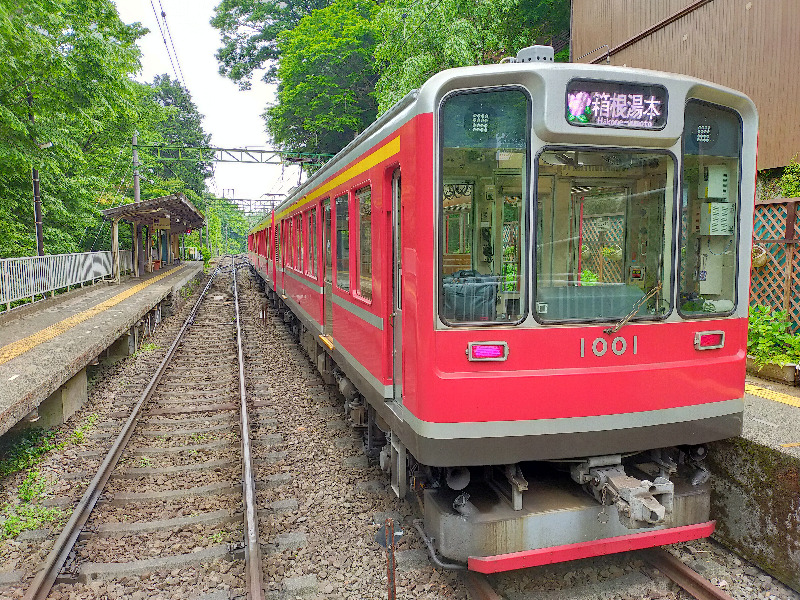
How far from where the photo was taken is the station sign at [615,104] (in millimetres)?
3213

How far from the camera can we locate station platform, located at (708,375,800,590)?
12.5 ft

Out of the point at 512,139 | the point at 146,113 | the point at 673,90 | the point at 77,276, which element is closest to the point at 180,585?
the point at 512,139

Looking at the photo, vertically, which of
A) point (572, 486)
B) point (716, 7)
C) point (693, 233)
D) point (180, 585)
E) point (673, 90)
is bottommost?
point (180, 585)

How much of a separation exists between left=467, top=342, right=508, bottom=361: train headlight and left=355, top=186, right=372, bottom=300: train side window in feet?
5.05

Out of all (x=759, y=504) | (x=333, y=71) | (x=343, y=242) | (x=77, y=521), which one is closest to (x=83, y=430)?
(x=77, y=521)

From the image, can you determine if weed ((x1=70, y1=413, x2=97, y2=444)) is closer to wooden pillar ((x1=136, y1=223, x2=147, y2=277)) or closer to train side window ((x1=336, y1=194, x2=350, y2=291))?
train side window ((x1=336, y1=194, x2=350, y2=291))

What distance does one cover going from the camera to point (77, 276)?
15.6 meters

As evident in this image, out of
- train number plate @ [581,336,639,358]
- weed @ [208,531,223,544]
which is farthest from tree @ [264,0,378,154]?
train number plate @ [581,336,639,358]

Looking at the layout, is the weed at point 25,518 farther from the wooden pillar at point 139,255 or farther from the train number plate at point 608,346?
the wooden pillar at point 139,255

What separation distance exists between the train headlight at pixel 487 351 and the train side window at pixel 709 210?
1.16 metres

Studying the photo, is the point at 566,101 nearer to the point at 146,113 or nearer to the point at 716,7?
the point at 716,7

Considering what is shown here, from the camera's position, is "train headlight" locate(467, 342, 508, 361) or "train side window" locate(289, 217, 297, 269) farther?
"train side window" locate(289, 217, 297, 269)

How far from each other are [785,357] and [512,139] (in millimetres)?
4843

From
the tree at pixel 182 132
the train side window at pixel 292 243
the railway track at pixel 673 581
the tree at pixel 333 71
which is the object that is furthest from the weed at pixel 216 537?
the tree at pixel 182 132
